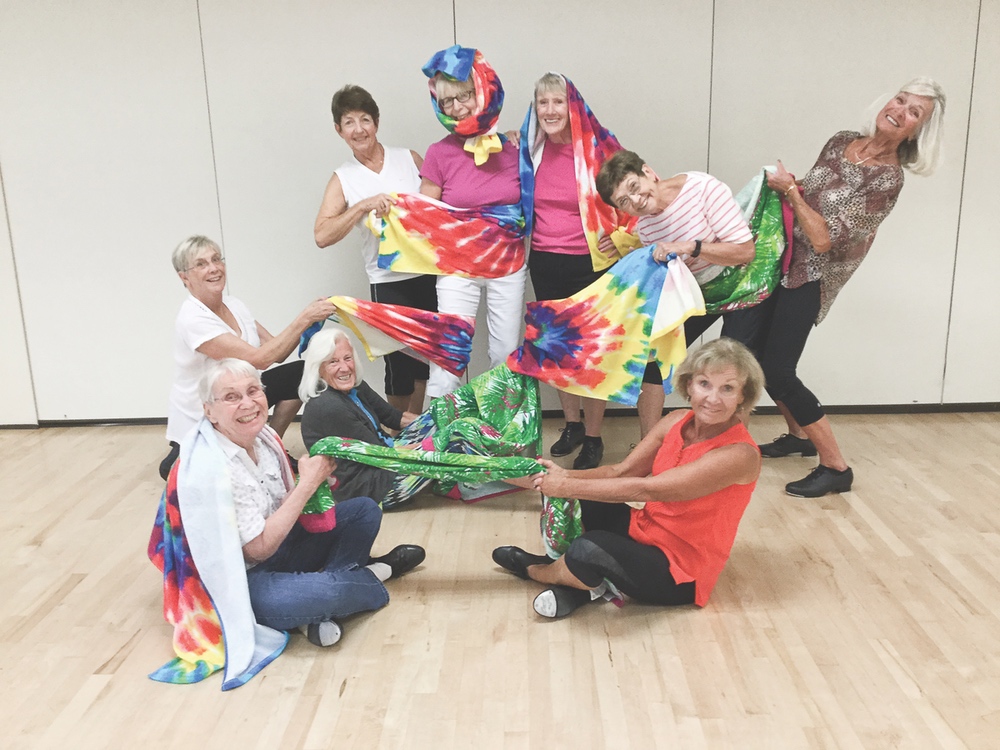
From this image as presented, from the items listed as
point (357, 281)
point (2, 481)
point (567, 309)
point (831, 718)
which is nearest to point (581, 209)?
point (567, 309)

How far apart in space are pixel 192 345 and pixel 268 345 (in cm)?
28

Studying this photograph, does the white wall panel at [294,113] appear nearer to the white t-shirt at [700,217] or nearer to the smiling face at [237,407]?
the white t-shirt at [700,217]

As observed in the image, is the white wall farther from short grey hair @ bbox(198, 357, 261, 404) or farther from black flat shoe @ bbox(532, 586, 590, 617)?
black flat shoe @ bbox(532, 586, 590, 617)

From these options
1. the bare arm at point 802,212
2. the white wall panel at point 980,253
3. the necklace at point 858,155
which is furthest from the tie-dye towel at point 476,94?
the white wall panel at point 980,253

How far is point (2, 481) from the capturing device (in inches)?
149

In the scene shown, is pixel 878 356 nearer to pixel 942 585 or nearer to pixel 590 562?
pixel 942 585

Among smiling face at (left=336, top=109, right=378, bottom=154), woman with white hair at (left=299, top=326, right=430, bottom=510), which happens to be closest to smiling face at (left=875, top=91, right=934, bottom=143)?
smiling face at (left=336, top=109, right=378, bottom=154)

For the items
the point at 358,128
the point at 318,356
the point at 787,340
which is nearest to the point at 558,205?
the point at 358,128

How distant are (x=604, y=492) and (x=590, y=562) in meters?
0.22

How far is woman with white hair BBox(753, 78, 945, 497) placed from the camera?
3.01 metres

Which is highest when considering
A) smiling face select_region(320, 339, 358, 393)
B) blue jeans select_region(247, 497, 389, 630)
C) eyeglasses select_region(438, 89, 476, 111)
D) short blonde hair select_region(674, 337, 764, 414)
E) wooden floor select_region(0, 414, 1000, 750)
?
eyeglasses select_region(438, 89, 476, 111)

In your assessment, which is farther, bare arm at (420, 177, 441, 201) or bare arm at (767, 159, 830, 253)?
bare arm at (420, 177, 441, 201)

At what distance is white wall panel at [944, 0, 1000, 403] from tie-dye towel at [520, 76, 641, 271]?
5.81 feet

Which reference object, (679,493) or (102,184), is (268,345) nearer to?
(102,184)
